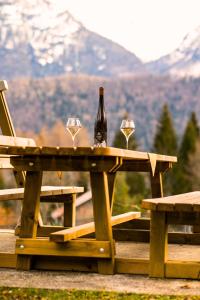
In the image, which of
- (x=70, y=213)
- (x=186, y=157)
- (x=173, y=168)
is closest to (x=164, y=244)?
(x=70, y=213)

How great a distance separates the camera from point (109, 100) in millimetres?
100625

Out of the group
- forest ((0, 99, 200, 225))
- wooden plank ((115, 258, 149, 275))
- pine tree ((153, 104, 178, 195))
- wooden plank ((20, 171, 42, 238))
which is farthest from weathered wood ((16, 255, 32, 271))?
pine tree ((153, 104, 178, 195))

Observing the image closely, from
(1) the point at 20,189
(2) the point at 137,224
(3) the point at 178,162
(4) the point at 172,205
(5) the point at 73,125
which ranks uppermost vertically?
(3) the point at 178,162

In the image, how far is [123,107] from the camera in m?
98.0

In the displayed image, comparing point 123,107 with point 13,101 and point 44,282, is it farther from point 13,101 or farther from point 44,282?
point 44,282

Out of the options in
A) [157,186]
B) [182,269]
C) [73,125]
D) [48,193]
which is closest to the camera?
[182,269]

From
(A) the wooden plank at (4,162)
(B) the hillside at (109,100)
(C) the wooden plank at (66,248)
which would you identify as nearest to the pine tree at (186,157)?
(B) the hillside at (109,100)

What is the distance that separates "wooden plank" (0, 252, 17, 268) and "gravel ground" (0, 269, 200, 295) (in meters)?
0.13

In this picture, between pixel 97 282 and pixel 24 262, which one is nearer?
pixel 97 282

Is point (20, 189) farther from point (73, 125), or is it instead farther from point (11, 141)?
point (11, 141)

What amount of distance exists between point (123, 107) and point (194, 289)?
9415 cm

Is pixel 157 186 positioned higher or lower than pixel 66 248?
higher

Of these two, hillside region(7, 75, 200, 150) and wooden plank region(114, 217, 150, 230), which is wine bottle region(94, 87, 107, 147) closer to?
wooden plank region(114, 217, 150, 230)

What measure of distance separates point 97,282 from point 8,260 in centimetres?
81
